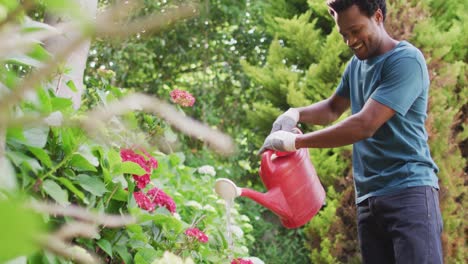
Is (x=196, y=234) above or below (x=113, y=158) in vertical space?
below

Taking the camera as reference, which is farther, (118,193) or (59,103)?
(118,193)

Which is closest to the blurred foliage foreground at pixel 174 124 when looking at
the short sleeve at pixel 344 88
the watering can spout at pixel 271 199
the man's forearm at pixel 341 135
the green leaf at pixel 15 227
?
the green leaf at pixel 15 227

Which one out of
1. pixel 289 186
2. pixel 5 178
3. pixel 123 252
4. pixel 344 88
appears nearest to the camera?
pixel 5 178

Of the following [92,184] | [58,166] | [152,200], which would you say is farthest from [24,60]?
[152,200]

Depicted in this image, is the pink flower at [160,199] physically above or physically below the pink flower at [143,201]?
below

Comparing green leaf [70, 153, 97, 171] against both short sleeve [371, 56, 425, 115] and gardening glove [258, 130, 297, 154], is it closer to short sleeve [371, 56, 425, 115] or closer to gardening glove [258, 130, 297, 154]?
gardening glove [258, 130, 297, 154]

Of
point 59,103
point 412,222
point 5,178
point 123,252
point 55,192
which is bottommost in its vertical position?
point 412,222

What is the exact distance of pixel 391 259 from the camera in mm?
2199

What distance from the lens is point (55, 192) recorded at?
1.26m

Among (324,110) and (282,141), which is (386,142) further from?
(324,110)

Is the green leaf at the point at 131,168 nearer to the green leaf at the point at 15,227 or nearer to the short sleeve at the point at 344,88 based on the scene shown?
the short sleeve at the point at 344,88

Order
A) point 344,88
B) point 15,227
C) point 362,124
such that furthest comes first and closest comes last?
point 344,88
point 362,124
point 15,227

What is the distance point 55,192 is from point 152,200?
0.60m

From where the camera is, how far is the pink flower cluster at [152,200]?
1702 mm
